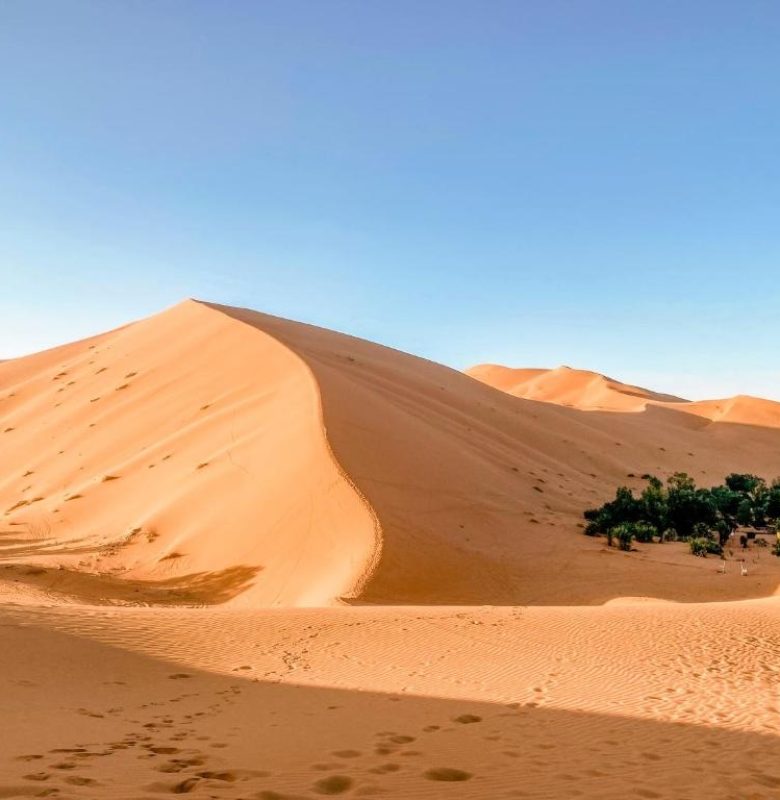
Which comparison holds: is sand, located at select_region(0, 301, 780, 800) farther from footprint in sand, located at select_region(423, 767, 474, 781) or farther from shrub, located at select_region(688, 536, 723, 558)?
shrub, located at select_region(688, 536, 723, 558)

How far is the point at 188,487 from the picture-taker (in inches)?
750

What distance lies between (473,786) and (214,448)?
59.9 ft

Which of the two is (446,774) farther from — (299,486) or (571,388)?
(571,388)

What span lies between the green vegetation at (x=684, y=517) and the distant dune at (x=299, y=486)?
71cm

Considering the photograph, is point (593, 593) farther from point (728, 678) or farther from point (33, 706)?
point (33, 706)

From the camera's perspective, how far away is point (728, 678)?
7.25m

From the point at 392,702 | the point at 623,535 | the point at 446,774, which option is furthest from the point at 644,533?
the point at 446,774

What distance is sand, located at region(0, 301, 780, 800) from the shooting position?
15.6ft

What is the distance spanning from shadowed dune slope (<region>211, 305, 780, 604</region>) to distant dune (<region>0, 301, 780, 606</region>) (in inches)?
2.8

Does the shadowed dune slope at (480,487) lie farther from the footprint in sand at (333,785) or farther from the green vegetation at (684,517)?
the footprint in sand at (333,785)

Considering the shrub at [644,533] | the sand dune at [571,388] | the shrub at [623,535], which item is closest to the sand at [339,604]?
the shrub at [623,535]

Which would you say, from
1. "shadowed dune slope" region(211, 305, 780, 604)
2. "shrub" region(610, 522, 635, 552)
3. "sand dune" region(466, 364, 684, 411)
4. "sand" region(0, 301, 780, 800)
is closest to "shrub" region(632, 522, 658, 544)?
"sand" region(0, 301, 780, 800)

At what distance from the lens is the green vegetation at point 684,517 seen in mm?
19000

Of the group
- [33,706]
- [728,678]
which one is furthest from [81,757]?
[728,678]
